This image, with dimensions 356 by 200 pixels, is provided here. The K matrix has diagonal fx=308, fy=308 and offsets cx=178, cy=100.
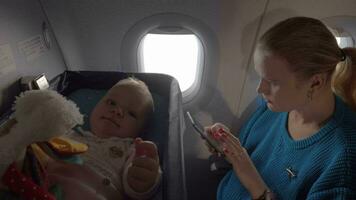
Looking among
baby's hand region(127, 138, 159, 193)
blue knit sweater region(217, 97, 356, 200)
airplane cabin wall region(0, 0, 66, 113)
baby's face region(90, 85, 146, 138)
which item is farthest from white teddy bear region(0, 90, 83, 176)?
blue knit sweater region(217, 97, 356, 200)

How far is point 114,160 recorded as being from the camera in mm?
1199

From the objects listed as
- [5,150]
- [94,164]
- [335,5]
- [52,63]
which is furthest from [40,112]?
[335,5]

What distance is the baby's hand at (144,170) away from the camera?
1.06m

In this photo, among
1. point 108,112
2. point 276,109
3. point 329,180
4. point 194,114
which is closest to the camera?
point 329,180

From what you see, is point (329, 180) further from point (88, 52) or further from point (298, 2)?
point (88, 52)

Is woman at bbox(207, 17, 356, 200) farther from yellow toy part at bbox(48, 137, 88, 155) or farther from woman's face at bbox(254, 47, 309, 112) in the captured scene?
yellow toy part at bbox(48, 137, 88, 155)

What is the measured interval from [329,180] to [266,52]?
43 centimetres

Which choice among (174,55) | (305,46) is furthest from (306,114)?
(174,55)

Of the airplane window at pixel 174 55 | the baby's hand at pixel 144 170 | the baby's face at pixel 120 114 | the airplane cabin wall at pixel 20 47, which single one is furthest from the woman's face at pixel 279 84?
the airplane cabin wall at pixel 20 47

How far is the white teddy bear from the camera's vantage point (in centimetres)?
73

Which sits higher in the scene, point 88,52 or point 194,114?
point 88,52

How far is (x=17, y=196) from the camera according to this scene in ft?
2.41

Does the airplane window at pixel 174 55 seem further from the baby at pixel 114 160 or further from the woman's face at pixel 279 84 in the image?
the woman's face at pixel 279 84

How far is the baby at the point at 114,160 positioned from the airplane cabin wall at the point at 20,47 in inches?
14.3
